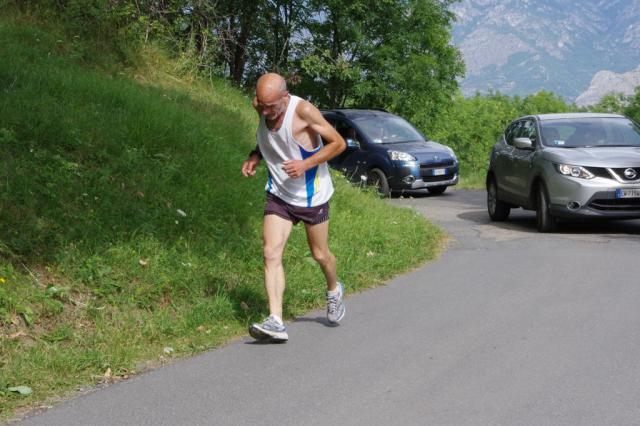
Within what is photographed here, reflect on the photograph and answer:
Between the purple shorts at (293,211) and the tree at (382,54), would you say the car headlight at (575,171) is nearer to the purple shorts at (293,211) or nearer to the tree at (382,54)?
the purple shorts at (293,211)

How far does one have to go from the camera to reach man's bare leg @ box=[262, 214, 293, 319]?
723cm

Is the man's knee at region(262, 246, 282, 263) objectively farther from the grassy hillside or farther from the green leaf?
the green leaf

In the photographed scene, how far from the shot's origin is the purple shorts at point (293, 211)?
736cm

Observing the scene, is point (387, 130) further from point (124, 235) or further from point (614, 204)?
point (124, 235)

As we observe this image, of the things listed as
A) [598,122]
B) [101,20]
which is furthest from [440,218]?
[101,20]

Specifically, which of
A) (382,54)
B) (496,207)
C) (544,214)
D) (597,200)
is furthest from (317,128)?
(382,54)

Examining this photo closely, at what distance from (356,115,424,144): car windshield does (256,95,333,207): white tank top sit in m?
14.5

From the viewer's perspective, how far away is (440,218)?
55.9 feet

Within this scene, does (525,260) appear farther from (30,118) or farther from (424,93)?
(424,93)

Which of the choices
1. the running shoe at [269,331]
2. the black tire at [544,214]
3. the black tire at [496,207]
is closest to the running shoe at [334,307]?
the running shoe at [269,331]

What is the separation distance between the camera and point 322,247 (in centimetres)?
763

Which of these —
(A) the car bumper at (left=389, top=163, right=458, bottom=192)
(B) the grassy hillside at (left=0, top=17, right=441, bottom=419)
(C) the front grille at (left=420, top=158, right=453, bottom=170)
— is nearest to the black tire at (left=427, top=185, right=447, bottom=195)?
(A) the car bumper at (left=389, top=163, right=458, bottom=192)

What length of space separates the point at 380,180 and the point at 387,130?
66.5 inches

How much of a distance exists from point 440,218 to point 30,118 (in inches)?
330
